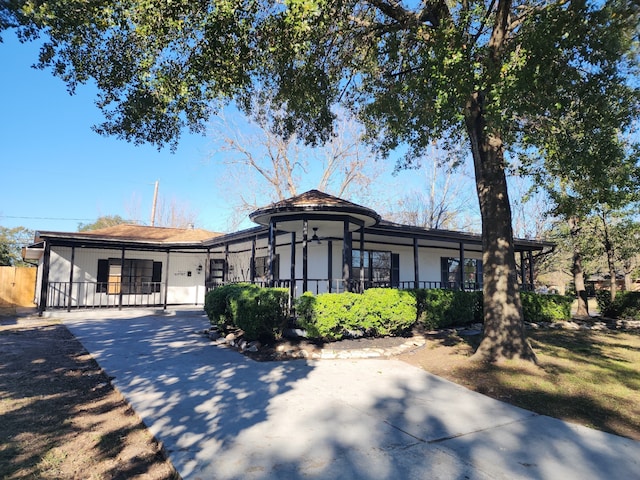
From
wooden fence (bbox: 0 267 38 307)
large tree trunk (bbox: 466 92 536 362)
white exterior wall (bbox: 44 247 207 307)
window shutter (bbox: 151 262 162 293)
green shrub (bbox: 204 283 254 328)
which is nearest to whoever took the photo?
large tree trunk (bbox: 466 92 536 362)

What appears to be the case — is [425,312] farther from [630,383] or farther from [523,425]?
[523,425]

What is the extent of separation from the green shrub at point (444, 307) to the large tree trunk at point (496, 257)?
3014 mm

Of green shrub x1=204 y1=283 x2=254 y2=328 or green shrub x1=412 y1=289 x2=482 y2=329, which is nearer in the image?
green shrub x1=204 y1=283 x2=254 y2=328

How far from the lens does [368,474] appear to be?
305 cm

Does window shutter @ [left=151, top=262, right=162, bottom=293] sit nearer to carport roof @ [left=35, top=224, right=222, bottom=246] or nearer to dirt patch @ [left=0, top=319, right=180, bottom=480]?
carport roof @ [left=35, top=224, right=222, bottom=246]

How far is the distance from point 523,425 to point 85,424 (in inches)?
181

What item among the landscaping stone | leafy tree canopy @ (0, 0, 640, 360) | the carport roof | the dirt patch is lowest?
the dirt patch

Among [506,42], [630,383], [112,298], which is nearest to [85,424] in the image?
[630,383]

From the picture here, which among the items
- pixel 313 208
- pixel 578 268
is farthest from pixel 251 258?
pixel 578 268

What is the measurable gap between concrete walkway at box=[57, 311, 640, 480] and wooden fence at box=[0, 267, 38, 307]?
16.9 meters

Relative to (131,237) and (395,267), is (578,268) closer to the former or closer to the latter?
(395,267)

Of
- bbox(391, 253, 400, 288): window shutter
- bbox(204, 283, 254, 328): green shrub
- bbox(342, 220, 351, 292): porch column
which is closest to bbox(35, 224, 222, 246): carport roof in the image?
bbox(204, 283, 254, 328): green shrub

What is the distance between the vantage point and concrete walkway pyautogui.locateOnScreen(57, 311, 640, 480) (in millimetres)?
3156

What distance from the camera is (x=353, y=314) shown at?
8.11m
